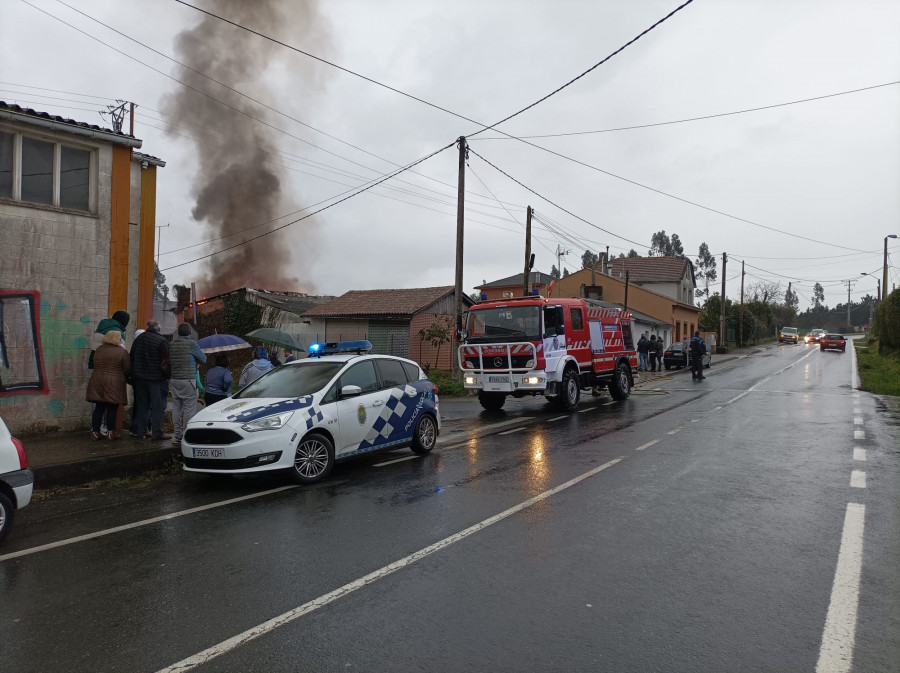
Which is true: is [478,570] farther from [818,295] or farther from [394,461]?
[818,295]

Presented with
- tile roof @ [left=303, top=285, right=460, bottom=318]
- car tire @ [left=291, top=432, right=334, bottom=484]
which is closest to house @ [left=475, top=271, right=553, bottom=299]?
tile roof @ [left=303, top=285, right=460, bottom=318]

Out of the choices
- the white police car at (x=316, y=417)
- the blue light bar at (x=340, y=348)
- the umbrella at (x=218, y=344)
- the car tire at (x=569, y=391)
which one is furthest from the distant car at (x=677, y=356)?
the umbrella at (x=218, y=344)

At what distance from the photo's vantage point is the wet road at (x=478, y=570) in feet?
10.9

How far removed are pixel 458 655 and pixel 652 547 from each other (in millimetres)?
2266

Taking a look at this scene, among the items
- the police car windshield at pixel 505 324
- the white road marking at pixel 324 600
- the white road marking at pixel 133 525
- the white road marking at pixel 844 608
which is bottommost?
the white road marking at pixel 133 525

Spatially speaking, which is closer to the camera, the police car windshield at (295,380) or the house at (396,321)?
the police car windshield at (295,380)

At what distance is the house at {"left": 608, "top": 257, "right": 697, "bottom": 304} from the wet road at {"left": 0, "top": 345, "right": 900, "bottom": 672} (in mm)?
48245

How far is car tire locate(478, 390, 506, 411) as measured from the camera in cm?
1563

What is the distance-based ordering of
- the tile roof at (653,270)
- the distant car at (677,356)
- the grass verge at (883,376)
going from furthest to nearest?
the tile roof at (653,270) → the distant car at (677,356) → the grass verge at (883,376)

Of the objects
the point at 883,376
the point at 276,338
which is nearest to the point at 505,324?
the point at 276,338

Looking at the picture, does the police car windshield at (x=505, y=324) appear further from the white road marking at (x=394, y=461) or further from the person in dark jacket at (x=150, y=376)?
the person in dark jacket at (x=150, y=376)

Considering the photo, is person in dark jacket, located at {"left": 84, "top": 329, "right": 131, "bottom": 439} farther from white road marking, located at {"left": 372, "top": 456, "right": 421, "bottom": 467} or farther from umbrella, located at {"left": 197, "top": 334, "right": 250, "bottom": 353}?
white road marking, located at {"left": 372, "top": 456, "right": 421, "bottom": 467}

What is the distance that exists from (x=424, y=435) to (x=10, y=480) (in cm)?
548

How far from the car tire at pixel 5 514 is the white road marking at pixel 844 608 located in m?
5.92
